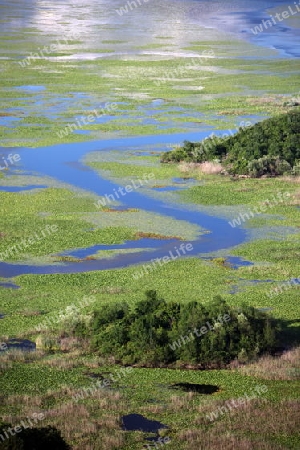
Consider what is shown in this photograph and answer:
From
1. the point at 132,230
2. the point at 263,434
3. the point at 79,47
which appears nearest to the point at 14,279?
the point at 132,230

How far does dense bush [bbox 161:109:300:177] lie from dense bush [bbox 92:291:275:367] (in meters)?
22.0

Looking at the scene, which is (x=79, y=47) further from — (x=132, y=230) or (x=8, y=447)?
(x=8, y=447)

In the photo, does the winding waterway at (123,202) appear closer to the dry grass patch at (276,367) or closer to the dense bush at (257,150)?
the dense bush at (257,150)

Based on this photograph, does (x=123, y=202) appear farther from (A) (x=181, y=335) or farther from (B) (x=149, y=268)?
(A) (x=181, y=335)

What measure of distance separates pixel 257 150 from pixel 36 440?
1273 inches

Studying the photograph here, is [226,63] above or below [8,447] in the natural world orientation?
below

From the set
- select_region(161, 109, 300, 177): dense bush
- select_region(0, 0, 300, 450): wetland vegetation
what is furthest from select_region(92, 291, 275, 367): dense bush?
select_region(161, 109, 300, 177): dense bush

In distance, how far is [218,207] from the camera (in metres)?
41.2

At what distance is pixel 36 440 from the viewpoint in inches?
693

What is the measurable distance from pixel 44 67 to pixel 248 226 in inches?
2233

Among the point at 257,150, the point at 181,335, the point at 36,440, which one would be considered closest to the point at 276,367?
the point at 181,335

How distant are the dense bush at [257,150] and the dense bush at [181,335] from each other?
21972 mm

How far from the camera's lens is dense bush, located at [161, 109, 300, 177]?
154ft

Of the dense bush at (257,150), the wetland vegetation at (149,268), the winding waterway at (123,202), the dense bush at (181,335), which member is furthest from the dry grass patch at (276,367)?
the dense bush at (257,150)
